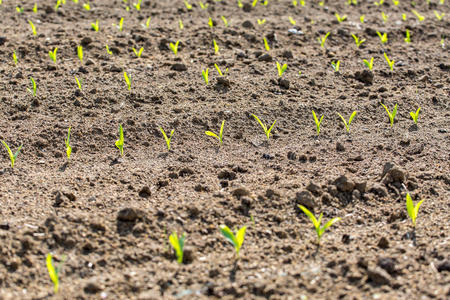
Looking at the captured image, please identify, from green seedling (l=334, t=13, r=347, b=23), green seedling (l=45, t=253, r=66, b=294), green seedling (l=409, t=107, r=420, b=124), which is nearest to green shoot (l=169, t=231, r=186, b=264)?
green seedling (l=45, t=253, r=66, b=294)

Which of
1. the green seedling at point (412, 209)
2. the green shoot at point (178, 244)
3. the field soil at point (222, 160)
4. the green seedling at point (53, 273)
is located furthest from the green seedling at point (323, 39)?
the green seedling at point (53, 273)

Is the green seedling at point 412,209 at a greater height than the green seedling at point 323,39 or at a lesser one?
lesser

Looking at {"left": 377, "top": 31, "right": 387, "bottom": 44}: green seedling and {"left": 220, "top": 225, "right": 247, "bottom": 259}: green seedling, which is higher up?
{"left": 377, "top": 31, "right": 387, "bottom": 44}: green seedling

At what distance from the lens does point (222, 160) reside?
333cm

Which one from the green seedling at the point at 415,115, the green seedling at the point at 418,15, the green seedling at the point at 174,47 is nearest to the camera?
the green seedling at the point at 415,115

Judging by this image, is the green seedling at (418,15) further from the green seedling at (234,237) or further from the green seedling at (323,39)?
the green seedling at (234,237)

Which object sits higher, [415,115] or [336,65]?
[336,65]

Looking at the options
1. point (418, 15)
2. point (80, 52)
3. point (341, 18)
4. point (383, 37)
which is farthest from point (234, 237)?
point (418, 15)

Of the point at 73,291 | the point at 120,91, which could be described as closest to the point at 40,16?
the point at 120,91

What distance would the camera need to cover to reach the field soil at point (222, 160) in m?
2.31

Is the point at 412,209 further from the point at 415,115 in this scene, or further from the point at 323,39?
the point at 323,39

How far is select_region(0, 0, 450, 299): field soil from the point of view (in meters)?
2.31

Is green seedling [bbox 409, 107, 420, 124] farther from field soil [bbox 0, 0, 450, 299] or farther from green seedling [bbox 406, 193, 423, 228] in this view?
green seedling [bbox 406, 193, 423, 228]

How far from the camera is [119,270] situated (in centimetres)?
235
